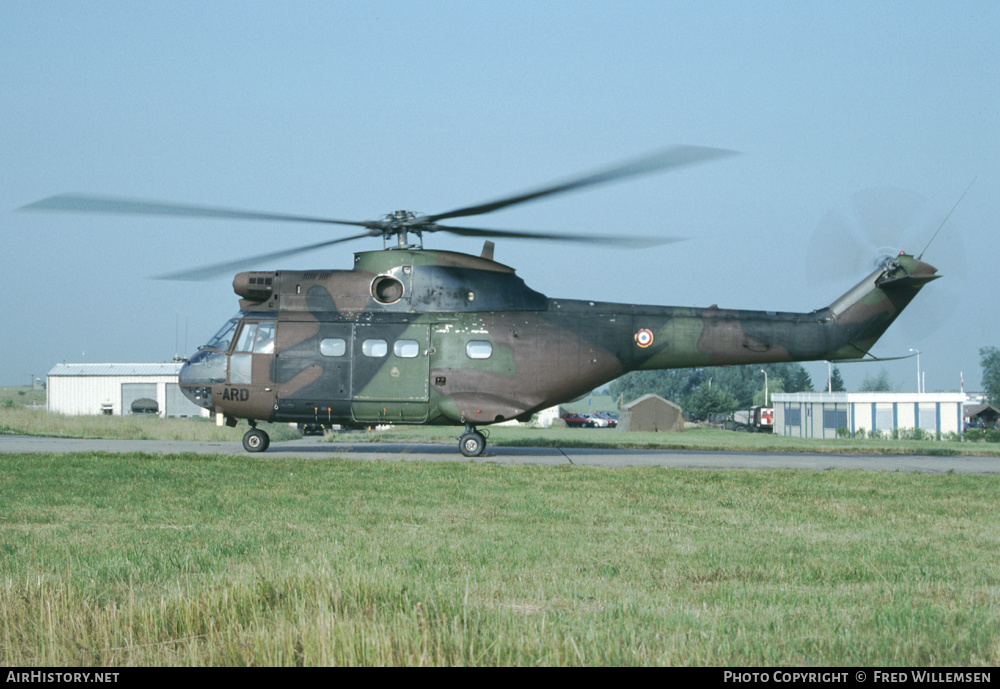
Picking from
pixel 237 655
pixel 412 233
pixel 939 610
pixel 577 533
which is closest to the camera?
pixel 237 655

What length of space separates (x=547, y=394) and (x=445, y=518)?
34.6ft

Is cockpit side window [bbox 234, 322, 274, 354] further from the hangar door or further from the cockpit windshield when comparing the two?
the hangar door

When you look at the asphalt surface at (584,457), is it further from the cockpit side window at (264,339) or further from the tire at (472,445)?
the cockpit side window at (264,339)

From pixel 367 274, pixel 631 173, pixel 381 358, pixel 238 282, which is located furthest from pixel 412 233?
A: pixel 631 173

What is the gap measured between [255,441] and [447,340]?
525 centimetres

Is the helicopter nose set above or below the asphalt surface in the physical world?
above

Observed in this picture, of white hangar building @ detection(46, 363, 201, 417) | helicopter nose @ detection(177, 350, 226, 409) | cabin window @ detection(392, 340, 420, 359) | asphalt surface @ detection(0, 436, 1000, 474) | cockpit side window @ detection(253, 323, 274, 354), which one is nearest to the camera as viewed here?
asphalt surface @ detection(0, 436, 1000, 474)

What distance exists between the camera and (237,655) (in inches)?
172

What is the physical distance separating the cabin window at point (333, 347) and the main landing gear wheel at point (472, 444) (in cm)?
339

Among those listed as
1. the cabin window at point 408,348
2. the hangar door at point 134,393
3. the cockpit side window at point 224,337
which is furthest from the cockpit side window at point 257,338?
the hangar door at point 134,393

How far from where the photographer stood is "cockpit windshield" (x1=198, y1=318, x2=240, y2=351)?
2030 centimetres

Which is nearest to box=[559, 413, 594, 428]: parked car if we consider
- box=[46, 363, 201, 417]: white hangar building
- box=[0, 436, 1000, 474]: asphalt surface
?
box=[46, 363, 201, 417]: white hangar building

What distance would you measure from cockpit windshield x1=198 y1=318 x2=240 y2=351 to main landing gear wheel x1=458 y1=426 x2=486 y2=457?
5.94m
